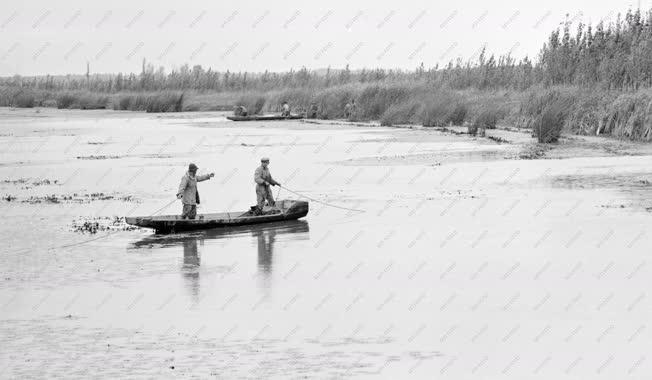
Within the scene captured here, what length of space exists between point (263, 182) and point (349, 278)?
6382 millimetres

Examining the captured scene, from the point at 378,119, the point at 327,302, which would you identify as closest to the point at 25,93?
the point at 378,119

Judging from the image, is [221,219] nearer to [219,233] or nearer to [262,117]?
[219,233]

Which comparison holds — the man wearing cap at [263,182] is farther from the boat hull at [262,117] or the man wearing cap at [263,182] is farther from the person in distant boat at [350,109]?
the boat hull at [262,117]

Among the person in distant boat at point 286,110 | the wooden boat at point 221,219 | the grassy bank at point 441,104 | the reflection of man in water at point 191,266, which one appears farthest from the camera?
the person in distant boat at point 286,110

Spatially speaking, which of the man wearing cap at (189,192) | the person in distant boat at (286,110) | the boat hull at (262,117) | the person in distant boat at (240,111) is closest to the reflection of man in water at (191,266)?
the man wearing cap at (189,192)

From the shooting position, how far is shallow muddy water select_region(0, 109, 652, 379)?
12.4 metres

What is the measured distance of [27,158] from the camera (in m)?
40.4

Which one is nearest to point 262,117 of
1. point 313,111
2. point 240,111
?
point 313,111

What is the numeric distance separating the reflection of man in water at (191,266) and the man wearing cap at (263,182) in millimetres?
2474

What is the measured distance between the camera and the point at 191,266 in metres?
18.2

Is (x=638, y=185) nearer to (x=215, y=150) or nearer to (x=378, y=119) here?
(x=215, y=150)

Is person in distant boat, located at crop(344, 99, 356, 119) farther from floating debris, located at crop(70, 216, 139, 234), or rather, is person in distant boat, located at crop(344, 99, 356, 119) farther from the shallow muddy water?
floating debris, located at crop(70, 216, 139, 234)

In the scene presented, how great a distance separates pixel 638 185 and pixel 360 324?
52.0 feet

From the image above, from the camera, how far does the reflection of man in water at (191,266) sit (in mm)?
16312
